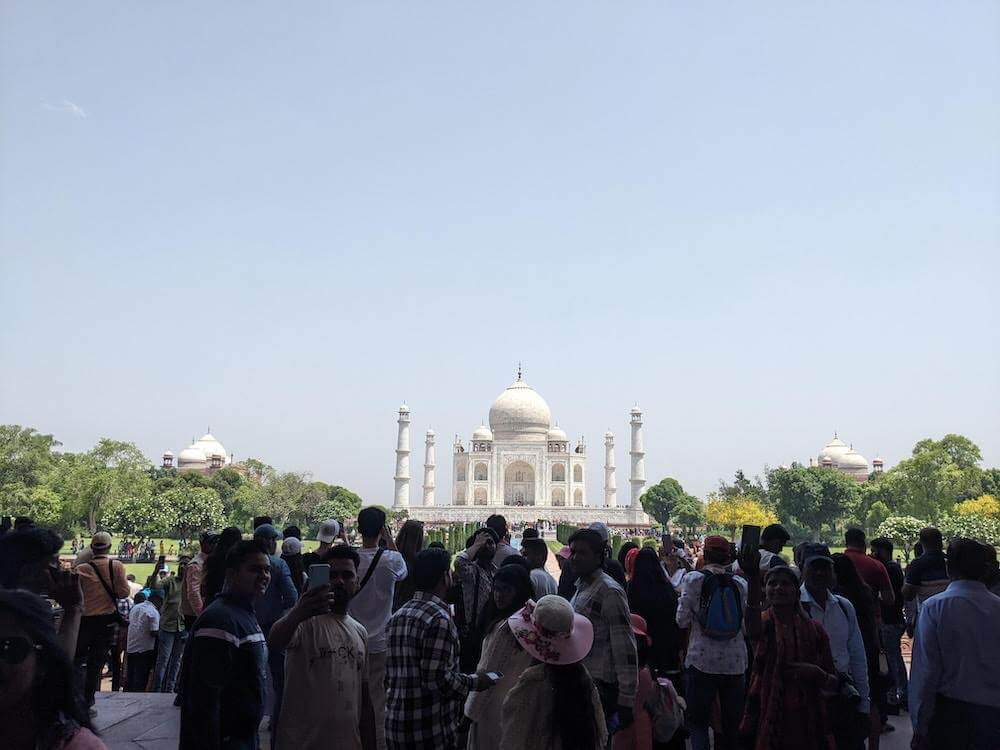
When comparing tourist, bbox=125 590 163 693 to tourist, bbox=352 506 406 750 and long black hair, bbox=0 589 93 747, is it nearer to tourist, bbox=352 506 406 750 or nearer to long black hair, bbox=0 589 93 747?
tourist, bbox=352 506 406 750

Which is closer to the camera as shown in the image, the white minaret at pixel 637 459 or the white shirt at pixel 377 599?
the white shirt at pixel 377 599

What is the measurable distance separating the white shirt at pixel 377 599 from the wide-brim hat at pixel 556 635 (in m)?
2.20

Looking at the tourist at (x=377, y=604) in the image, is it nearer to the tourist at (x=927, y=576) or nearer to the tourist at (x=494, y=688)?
the tourist at (x=494, y=688)

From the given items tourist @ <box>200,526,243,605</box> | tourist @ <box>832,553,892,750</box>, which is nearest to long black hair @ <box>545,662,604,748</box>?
tourist @ <box>200,526,243,605</box>

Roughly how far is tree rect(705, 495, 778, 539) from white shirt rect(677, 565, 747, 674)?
36245mm

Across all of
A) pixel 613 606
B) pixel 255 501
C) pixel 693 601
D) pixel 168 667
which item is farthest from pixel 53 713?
pixel 255 501

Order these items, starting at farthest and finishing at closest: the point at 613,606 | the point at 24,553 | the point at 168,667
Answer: the point at 168,667, the point at 613,606, the point at 24,553

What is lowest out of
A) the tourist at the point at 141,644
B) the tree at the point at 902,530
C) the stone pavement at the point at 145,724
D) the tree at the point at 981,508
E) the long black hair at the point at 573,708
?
the stone pavement at the point at 145,724

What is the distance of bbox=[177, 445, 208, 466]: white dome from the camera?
67688mm

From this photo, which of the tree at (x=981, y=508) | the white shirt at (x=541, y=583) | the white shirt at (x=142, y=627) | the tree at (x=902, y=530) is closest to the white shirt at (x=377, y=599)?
the white shirt at (x=541, y=583)

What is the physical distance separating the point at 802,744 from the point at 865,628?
1.64 m

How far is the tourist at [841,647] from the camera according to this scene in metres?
4.40

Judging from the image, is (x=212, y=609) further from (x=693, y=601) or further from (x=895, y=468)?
(x=895, y=468)

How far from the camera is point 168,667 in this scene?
314 inches
